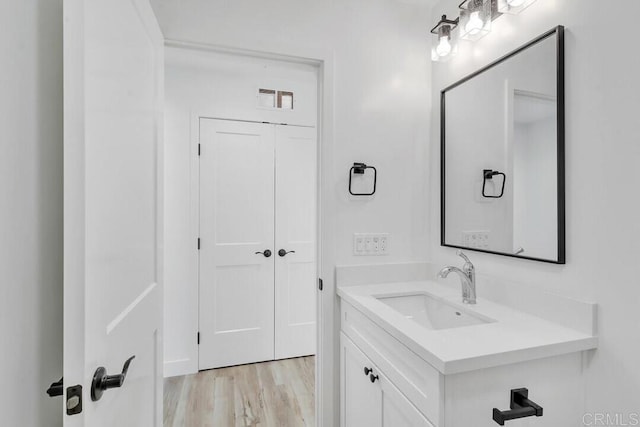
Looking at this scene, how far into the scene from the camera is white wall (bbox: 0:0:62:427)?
0.63m

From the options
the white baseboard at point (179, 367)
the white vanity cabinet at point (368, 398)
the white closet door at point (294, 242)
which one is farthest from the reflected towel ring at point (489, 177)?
the white baseboard at point (179, 367)

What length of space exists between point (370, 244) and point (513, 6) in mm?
1176

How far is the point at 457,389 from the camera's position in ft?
3.05

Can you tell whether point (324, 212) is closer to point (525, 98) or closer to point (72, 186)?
point (525, 98)

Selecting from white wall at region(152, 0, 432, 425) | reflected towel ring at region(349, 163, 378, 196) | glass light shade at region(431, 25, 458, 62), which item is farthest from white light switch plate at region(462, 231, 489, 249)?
glass light shade at region(431, 25, 458, 62)

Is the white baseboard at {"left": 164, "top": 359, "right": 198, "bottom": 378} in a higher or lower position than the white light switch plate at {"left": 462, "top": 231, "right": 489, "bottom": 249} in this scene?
lower

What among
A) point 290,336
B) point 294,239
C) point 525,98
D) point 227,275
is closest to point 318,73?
point 525,98

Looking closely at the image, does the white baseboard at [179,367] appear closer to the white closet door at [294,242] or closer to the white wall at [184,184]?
the white wall at [184,184]

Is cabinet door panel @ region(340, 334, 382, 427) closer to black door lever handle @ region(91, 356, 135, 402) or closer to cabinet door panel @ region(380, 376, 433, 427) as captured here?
cabinet door panel @ region(380, 376, 433, 427)

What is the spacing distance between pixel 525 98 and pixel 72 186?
151 centimetres

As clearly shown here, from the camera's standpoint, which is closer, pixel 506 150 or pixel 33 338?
pixel 33 338

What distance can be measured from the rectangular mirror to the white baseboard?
7.04 feet

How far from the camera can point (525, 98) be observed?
1.31 metres

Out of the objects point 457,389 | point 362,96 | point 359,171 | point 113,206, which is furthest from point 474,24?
point 113,206
